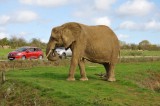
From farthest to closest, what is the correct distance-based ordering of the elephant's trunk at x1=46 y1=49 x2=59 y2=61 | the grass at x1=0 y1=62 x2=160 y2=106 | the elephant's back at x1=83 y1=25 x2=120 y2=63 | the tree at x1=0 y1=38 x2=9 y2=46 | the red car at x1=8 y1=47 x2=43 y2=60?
the tree at x1=0 y1=38 x2=9 y2=46
the red car at x1=8 y1=47 x2=43 y2=60
the elephant's back at x1=83 y1=25 x2=120 y2=63
the elephant's trunk at x1=46 y1=49 x2=59 y2=61
the grass at x1=0 y1=62 x2=160 y2=106

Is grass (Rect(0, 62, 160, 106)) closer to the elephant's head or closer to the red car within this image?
the elephant's head

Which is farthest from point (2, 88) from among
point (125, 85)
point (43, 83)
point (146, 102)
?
point (146, 102)

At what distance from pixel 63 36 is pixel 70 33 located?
443 millimetres

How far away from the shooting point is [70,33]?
20109 mm

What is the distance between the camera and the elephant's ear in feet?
65.4

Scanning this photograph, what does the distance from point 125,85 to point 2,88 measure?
Result: 6.70 m

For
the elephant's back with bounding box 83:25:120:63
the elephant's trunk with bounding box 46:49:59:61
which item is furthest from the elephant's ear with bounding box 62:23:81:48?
the elephant's trunk with bounding box 46:49:59:61

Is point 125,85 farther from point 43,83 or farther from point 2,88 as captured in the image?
point 2,88

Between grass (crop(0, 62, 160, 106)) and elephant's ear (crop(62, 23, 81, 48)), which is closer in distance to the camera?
grass (crop(0, 62, 160, 106))

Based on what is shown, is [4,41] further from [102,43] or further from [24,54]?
[102,43]

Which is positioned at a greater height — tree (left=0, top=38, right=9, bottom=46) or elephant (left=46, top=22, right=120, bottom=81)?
tree (left=0, top=38, right=9, bottom=46)

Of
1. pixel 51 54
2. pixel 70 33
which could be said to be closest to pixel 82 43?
pixel 70 33

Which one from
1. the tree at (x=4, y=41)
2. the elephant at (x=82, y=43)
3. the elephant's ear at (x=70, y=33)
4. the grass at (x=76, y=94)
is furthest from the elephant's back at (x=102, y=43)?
the tree at (x=4, y=41)

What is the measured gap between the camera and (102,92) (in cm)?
1694
